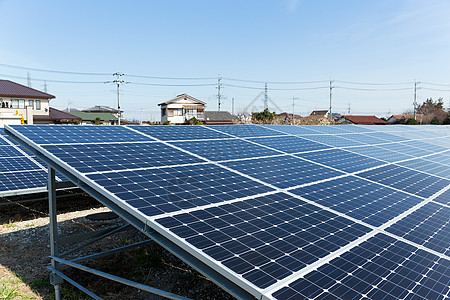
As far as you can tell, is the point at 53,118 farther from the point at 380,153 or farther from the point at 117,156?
the point at 380,153

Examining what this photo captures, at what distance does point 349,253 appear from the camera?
4832 mm

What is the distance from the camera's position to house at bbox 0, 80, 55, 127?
187 feet

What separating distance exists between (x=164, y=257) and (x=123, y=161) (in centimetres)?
492

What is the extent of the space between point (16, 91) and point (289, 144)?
216 feet

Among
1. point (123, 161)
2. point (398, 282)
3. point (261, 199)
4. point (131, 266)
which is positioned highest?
point (123, 161)

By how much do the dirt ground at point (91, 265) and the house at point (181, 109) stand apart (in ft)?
218

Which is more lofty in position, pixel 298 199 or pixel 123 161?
pixel 123 161

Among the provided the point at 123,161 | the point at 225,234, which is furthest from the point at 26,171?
the point at 225,234

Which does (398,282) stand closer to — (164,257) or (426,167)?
(164,257)

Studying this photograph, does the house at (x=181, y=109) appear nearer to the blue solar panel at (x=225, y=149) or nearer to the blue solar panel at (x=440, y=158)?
the blue solar panel at (x=440, y=158)

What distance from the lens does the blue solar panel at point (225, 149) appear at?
365 inches

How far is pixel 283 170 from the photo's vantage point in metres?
8.74

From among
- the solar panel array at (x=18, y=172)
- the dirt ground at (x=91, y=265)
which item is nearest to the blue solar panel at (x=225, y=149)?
the dirt ground at (x=91, y=265)

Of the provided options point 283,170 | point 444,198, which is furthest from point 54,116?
point 444,198
